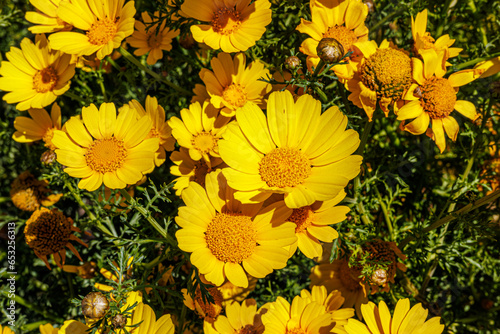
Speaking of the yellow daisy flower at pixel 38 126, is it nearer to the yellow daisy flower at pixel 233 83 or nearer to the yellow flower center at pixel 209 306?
the yellow daisy flower at pixel 233 83

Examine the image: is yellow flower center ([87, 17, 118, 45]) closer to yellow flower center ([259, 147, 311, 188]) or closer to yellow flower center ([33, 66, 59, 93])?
yellow flower center ([33, 66, 59, 93])

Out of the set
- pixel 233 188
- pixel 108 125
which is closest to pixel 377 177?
pixel 233 188

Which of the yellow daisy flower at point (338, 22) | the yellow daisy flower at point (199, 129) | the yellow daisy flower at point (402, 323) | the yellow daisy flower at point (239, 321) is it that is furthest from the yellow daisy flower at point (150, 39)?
the yellow daisy flower at point (402, 323)

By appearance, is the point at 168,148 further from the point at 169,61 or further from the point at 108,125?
the point at 169,61

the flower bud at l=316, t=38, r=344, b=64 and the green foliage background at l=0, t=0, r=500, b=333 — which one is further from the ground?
the flower bud at l=316, t=38, r=344, b=64

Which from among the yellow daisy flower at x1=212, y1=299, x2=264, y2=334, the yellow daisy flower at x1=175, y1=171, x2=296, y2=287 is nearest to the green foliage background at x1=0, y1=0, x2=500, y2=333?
the yellow daisy flower at x1=212, y1=299, x2=264, y2=334
